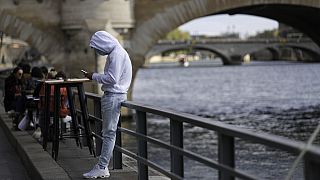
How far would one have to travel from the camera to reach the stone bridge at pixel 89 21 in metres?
26.8

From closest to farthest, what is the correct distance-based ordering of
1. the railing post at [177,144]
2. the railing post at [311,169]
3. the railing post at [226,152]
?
the railing post at [311,169] < the railing post at [226,152] < the railing post at [177,144]

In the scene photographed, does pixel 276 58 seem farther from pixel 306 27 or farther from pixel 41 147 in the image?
pixel 41 147

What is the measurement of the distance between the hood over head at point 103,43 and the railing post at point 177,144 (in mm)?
1430

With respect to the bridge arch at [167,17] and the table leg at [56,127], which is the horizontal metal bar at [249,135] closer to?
the table leg at [56,127]

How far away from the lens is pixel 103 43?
6.57 metres

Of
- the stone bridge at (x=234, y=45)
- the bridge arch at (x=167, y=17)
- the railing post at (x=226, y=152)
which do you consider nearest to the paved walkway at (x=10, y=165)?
the railing post at (x=226, y=152)

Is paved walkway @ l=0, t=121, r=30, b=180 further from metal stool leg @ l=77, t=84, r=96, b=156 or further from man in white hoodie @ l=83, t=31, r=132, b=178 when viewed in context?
man in white hoodie @ l=83, t=31, r=132, b=178

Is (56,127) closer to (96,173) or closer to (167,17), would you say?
(96,173)

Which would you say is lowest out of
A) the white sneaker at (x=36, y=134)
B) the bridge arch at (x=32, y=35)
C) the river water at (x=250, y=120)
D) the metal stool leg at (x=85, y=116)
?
the river water at (x=250, y=120)

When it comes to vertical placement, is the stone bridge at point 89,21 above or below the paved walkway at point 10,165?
above

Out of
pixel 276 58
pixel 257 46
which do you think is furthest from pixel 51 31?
pixel 276 58

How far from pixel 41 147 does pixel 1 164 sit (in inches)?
25.2

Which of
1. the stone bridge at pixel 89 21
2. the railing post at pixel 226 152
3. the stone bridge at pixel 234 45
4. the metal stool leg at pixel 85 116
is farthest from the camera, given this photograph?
the stone bridge at pixel 234 45

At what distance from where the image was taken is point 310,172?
3.42m
